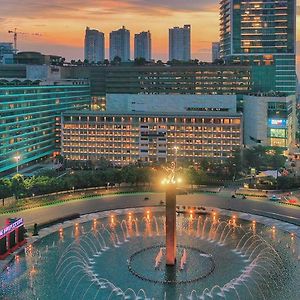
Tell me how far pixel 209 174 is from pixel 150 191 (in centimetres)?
1472

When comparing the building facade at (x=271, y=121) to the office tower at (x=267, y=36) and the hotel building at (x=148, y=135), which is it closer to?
the hotel building at (x=148, y=135)

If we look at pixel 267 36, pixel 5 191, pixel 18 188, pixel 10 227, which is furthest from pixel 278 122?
pixel 10 227

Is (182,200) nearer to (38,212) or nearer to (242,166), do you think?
(38,212)

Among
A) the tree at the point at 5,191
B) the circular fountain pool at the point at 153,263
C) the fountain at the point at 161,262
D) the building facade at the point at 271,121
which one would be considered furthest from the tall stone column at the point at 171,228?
the building facade at the point at 271,121

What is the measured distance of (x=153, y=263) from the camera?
4531cm

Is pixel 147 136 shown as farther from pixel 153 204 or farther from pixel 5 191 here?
pixel 5 191

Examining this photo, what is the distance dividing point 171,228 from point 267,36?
136407 millimetres

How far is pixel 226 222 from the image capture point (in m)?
59.8

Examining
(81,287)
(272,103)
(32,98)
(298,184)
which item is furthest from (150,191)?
(272,103)

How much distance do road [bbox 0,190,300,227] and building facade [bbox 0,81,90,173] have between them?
1293 inches

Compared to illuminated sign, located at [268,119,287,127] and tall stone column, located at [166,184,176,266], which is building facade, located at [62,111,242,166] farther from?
tall stone column, located at [166,184,176,266]

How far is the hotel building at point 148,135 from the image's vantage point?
→ 10538cm

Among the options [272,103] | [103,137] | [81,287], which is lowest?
[81,287]

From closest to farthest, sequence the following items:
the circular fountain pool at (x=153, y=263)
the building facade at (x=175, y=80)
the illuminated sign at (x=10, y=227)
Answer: the circular fountain pool at (x=153, y=263) < the illuminated sign at (x=10, y=227) < the building facade at (x=175, y=80)
